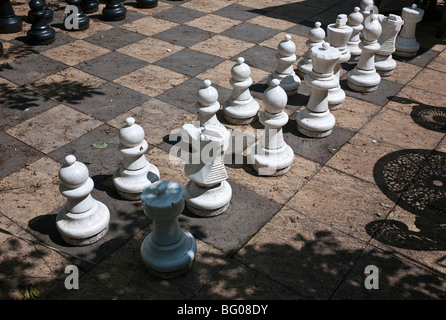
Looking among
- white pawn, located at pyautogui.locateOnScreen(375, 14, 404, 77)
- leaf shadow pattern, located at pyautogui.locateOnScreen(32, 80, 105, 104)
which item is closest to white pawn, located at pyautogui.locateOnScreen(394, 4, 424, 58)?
white pawn, located at pyautogui.locateOnScreen(375, 14, 404, 77)

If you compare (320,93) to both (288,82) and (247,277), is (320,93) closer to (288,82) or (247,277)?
(288,82)

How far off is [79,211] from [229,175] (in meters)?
1.88

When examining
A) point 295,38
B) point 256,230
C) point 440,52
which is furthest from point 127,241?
point 440,52

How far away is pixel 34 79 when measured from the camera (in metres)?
7.46

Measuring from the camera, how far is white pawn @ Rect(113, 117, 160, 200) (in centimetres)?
471

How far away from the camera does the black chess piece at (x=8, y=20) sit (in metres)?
8.98

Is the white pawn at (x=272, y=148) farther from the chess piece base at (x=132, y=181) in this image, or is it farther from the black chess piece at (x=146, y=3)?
the black chess piece at (x=146, y=3)

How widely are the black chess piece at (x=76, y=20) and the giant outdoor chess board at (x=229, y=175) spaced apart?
18cm

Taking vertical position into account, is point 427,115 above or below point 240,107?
below

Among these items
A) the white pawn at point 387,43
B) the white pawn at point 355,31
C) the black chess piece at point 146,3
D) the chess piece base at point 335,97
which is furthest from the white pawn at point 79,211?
the black chess piece at point 146,3

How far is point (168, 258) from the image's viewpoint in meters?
4.05

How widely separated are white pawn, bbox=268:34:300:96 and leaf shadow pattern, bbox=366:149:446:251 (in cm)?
187

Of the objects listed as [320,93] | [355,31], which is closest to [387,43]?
[355,31]

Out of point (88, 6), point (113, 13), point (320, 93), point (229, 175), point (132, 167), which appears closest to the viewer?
point (132, 167)
